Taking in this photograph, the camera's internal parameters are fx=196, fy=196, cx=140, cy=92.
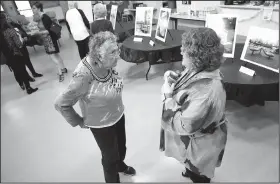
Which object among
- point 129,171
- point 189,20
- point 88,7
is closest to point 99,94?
point 129,171

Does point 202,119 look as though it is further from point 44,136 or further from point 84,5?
point 84,5

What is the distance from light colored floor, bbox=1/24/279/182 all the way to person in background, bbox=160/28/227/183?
2.40 feet

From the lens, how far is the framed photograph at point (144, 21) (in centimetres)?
369

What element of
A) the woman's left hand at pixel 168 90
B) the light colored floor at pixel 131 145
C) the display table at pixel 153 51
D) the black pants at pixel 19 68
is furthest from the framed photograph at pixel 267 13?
the black pants at pixel 19 68

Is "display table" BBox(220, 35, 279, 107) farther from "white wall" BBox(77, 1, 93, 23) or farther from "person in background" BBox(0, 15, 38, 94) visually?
"white wall" BBox(77, 1, 93, 23)

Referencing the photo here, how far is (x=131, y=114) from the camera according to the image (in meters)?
3.08

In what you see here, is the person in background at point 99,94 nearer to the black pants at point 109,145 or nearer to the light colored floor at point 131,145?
the black pants at point 109,145

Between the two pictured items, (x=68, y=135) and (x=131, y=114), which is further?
(x=131, y=114)

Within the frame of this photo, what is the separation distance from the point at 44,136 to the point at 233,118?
2695 mm

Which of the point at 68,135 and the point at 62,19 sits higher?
the point at 62,19

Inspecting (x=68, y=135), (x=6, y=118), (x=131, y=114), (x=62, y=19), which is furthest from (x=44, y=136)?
(x=62, y=19)

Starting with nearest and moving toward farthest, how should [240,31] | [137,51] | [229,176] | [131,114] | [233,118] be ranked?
[229,176] → [233,118] → [131,114] → [137,51] → [240,31]

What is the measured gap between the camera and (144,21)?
12.6 feet

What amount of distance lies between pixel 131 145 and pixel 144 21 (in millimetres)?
2478
